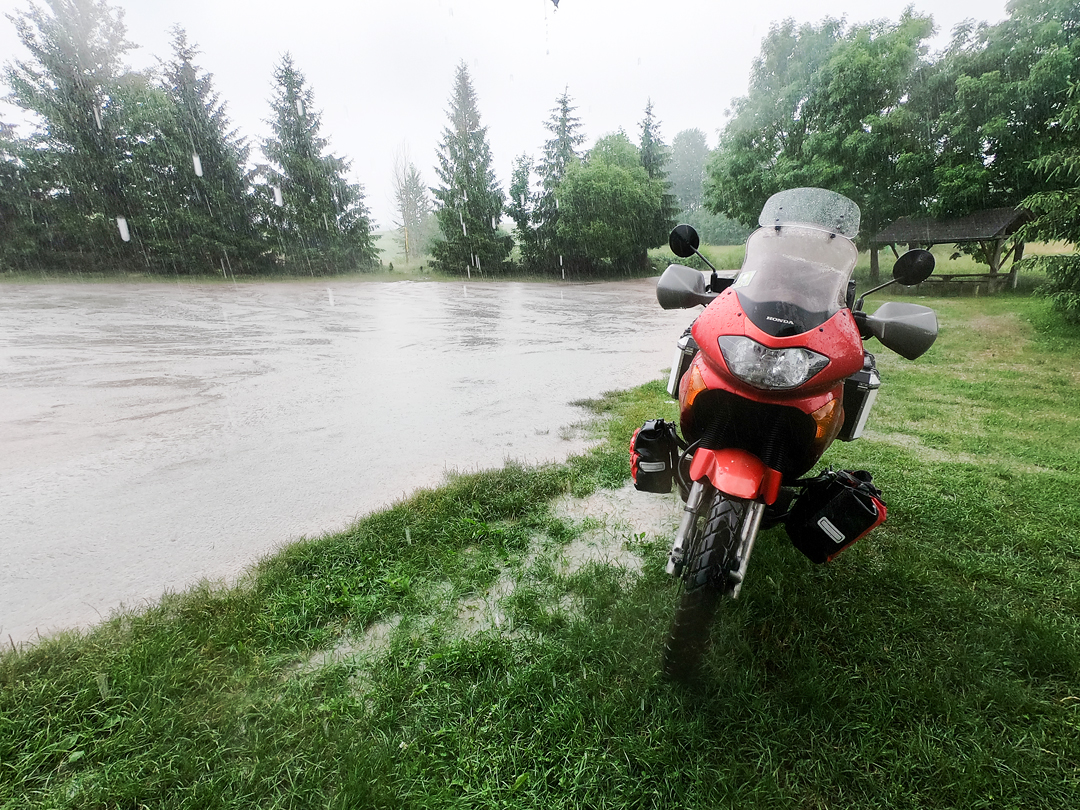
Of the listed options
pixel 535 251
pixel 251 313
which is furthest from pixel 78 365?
pixel 535 251

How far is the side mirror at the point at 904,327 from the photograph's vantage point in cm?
209

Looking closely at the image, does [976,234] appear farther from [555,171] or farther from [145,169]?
[145,169]

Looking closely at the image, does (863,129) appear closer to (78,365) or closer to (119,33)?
(78,365)

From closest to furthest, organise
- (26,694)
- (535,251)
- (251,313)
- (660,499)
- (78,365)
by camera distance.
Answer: (26,694) < (660,499) < (78,365) < (251,313) < (535,251)

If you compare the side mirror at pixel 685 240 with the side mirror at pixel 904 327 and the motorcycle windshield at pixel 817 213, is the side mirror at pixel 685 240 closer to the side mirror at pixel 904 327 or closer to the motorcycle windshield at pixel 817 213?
the motorcycle windshield at pixel 817 213

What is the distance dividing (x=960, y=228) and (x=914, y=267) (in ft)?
72.9

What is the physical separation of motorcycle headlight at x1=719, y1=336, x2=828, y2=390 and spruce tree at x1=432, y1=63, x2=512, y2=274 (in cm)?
2856

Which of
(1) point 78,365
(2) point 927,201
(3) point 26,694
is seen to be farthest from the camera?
(2) point 927,201

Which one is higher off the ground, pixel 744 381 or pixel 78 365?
pixel 744 381

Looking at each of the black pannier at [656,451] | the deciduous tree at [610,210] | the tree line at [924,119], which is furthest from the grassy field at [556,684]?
the deciduous tree at [610,210]

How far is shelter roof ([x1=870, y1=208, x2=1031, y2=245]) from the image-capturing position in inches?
703

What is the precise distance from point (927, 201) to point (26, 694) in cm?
2765

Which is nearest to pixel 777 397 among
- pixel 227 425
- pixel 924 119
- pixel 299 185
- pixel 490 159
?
pixel 227 425

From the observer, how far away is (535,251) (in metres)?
30.4
